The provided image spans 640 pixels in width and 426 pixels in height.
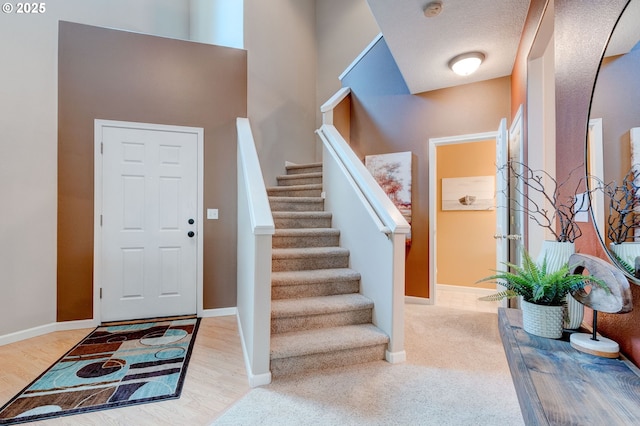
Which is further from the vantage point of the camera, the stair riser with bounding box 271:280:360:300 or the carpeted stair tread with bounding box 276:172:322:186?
the carpeted stair tread with bounding box 276:172:322:186

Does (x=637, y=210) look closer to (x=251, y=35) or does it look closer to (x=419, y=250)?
(x=419, y=250)

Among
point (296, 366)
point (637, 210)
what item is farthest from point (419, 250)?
point (637, 210)

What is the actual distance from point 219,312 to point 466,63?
12.0 feet

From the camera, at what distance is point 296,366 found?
212 centimetres

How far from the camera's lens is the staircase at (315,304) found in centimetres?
216

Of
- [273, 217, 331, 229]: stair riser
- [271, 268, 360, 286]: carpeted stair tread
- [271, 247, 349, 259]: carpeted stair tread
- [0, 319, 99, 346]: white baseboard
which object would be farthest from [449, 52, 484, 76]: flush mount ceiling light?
[0, 319, 99, 346]: white baseboard

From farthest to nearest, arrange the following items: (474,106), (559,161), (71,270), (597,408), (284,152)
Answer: (284,152)
(474,106)
(71,270)
(559,161)
(597,408)

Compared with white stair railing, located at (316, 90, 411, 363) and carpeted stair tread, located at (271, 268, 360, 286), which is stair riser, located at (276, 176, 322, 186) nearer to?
white stair railing, located at (316, 90, 411, 363)

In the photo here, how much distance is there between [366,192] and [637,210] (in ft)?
5.97

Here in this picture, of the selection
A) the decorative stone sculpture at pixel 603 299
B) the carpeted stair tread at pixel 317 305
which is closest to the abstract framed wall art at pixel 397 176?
the carpeted stair tread at pixel 317 305

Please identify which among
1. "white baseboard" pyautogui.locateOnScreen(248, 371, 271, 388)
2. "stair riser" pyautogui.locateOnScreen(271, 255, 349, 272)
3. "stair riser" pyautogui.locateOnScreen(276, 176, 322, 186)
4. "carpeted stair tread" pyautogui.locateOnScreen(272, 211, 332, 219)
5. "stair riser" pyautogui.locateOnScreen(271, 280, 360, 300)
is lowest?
"white baseboard" pyautogui.locateOnScreen(248, 371, 271, 388)

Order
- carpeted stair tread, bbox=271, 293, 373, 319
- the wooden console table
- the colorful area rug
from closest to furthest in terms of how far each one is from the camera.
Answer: the wooden console table
the colorful area rug
carpeted stair tread, bbox=271, 293, 373, 319

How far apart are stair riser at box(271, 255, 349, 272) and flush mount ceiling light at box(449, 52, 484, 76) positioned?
223 cm

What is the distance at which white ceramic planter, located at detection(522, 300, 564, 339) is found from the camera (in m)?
1.05
